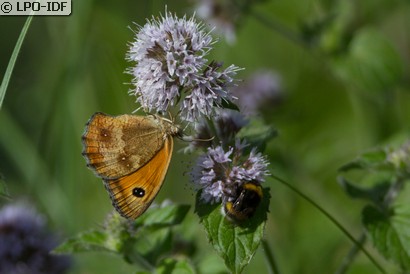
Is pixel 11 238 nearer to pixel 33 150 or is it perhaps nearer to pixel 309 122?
pixel 33 150

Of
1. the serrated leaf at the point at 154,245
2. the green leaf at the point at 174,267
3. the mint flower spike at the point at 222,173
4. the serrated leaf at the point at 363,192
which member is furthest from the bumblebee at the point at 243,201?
the serrated leaf at the point at 363,192

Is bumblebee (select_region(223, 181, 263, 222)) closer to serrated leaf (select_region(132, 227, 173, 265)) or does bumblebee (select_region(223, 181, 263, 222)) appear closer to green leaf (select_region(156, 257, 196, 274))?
green leaf (select_region(156, 257, 196, 274))

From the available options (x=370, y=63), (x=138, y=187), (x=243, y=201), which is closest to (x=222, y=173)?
(x=243, y=201)

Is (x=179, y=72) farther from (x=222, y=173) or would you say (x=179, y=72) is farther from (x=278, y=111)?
(x=278, y=111)

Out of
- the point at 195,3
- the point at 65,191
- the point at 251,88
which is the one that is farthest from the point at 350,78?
the point at 65,191

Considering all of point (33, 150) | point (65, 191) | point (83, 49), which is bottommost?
point (65, 191)

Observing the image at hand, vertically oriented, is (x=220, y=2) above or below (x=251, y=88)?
above
